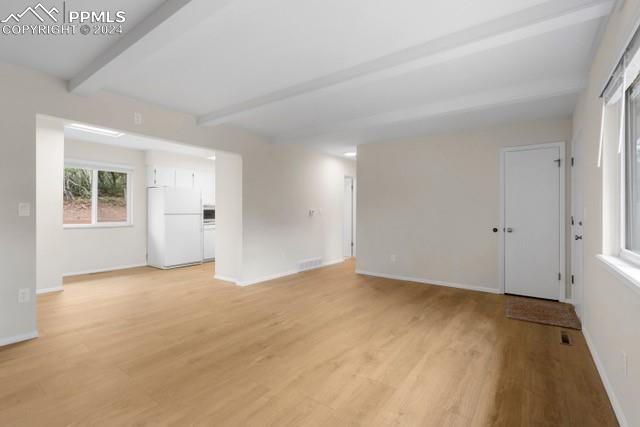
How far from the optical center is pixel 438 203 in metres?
4.98

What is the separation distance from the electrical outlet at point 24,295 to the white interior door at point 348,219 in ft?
19.2

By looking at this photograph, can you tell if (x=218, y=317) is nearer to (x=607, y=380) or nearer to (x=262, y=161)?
(x=262, y=161)

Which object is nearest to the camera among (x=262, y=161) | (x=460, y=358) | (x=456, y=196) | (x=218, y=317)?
(x=460, y=358)

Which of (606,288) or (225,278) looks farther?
(225,278)

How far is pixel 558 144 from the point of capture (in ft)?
13.3

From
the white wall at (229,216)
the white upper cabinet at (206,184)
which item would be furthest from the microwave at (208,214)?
the white wall at (229,216)

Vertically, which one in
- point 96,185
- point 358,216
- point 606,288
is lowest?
point 606,288

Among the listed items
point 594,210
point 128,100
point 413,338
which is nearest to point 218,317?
point 413,338

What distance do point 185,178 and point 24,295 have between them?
4184 millimetres

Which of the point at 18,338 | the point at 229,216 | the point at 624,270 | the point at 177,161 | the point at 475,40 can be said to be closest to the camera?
the point at 624,270

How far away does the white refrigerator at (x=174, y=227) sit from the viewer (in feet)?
20.4

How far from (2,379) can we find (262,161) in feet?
12.9

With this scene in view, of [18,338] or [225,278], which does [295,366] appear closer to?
[18,338]

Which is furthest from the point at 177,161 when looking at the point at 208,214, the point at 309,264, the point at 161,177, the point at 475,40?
the point at 475,40
